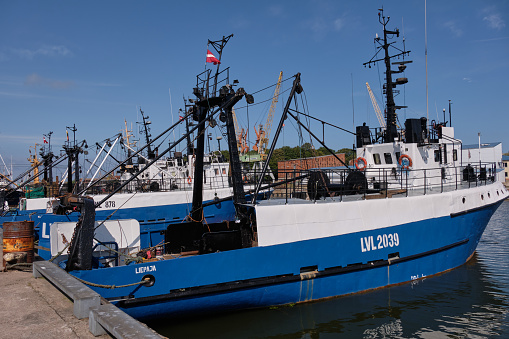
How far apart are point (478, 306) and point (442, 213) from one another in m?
3.03

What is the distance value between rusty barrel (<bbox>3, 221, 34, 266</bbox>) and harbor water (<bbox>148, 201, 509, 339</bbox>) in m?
3.45

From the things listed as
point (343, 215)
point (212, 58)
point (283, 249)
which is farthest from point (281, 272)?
point (212, 58)

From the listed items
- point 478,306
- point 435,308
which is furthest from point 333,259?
point 478,306

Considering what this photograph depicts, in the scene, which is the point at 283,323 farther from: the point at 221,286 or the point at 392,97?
the point at 392,97

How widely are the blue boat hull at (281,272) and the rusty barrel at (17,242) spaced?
5.60ft

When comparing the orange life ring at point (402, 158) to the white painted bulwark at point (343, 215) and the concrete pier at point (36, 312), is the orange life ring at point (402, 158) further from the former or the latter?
the concrete pier at point (36, 312)

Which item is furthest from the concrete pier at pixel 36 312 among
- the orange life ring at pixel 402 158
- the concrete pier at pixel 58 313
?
the orange life ring at pixel 402 158

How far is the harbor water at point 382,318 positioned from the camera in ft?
28.2

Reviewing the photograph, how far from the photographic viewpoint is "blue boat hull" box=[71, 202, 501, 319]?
8508 mm

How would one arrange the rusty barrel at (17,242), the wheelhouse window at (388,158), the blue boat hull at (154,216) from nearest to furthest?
the rusty barrel at (17,242)
the wheelhouse window at (388,158)
the blue boat hull at (154,216)

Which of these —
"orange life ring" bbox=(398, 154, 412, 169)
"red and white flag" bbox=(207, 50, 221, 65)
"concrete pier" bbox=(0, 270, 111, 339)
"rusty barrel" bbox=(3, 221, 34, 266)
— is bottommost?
"concrete pier" bbox=(0, 270, 111, 339)

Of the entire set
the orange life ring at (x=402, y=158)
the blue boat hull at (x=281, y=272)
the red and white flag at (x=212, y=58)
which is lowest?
the blue boat hull at (x=281, y=272)

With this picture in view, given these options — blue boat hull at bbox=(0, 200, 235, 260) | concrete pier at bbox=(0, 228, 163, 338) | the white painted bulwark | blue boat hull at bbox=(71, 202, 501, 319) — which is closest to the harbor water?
blue boat hull at bbox=(71, 202, 501, 319)

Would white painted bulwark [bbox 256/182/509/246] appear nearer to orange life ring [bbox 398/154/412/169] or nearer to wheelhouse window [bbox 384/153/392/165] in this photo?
orange life ring [bbox 398/154/412/169]
